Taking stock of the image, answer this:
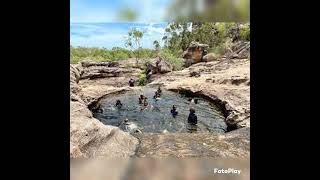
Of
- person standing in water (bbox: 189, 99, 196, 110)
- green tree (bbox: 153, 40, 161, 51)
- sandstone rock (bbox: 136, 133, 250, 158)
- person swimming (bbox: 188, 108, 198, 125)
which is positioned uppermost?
green tree (bbox: 153, 40, 161, 51)

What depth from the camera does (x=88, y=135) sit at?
361cm

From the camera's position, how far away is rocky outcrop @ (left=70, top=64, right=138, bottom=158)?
356cm

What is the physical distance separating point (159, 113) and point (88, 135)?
570mm

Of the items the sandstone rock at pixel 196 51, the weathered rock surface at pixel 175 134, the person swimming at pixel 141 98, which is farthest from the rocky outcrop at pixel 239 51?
the person swimming at pixel 141 98

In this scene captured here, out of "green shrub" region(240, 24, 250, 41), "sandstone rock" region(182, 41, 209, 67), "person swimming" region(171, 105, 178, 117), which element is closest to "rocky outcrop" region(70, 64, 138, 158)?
"person swimming" region(171, 105, 178, 117)

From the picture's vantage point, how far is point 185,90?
3799 mm

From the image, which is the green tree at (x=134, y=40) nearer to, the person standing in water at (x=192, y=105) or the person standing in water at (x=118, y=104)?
the person standing in water at (x=118, y=104)

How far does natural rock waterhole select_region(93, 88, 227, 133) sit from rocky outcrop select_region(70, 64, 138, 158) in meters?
0.09

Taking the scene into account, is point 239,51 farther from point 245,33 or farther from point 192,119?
point 192,119

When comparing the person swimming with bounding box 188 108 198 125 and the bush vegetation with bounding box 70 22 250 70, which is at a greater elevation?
the bush vegetation with bounding box 70 22 250 70

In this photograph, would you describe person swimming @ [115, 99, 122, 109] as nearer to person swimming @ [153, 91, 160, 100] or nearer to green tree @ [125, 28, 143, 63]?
person swimming @ [153, 91, 160, 100]

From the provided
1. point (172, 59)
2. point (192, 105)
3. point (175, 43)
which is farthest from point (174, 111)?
point (175, 43)
